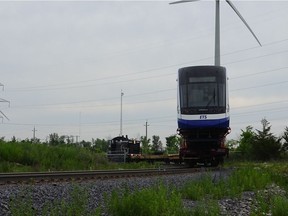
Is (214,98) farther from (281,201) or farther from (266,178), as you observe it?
(281,201)

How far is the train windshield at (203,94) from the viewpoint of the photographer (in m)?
19.8

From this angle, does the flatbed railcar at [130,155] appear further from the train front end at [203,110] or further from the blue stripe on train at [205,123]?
the blue stripe on train at [205,123]

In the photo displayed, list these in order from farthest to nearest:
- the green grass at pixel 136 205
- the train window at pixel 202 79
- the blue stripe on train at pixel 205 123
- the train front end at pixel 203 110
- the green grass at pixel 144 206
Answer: the train window at pixel 202 79 < the train front end at pixel 203 110 < the blue stripe on train at pixel 205 123 < the green grass at pixel 144 206 < the green grass at pixel 136 205

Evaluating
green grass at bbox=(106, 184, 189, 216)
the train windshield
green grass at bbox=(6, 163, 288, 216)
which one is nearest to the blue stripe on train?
the train windshield

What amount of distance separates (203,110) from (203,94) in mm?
760

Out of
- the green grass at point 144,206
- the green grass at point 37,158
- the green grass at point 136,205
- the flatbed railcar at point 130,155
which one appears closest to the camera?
the green grass at point 136,205

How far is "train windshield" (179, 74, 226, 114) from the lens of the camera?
19.8m

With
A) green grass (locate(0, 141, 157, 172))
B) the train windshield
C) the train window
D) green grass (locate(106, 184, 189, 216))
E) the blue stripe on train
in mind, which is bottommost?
green grass (locate(106, 184, 189, 216))

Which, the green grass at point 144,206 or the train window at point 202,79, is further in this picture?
the train window at point 202,79

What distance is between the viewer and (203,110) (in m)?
19.8

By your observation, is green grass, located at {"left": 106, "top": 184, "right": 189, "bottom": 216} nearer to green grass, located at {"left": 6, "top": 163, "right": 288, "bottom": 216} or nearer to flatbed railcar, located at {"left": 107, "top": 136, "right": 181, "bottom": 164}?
green grass, located at {"left": 6, "top": 163, "right": 288, "bottom": 216}

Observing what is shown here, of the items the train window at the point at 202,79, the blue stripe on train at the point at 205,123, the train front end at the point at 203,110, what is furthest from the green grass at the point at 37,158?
the train window at the point at 202,79

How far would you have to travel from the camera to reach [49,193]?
8062mm

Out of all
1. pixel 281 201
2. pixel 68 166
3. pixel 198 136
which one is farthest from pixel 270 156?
pixel 281 201
